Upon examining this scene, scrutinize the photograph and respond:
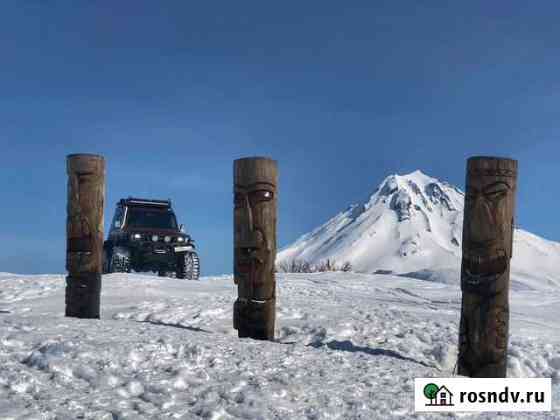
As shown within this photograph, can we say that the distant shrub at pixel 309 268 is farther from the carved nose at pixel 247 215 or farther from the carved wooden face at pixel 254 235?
the carved nose at pixel 247 215

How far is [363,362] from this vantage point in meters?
4.50

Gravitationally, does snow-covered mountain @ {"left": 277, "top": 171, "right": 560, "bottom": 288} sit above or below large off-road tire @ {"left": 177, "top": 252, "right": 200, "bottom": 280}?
above

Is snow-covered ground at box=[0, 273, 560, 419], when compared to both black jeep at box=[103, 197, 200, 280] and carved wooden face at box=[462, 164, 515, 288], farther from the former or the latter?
black jeep at box=[103, 197, 200, 280]

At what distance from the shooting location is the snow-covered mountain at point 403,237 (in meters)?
74.2

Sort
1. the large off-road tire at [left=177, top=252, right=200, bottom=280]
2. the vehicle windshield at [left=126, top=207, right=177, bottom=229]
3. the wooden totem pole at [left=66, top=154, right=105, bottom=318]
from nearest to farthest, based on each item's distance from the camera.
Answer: the wooden totem pole at [left=66, top=154, right=105, bottom=318] → the large off-road tire at [left=177, top=252, right=200, bottom=280] → the vehicle windshield at [left=126, top=207, right=177, bottom=229]

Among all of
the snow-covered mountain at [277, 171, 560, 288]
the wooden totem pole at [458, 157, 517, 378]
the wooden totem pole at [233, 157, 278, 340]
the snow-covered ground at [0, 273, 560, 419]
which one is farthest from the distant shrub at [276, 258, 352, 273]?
the snow-covered mountain at [277, 171, 560, 288]

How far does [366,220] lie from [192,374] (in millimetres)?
103329

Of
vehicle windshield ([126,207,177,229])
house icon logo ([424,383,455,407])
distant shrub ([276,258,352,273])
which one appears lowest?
house icon logo ([424,383,455,407])

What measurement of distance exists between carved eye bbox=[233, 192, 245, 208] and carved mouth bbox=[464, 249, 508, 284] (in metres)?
2.12

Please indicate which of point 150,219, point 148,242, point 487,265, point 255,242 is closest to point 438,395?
point 487,265

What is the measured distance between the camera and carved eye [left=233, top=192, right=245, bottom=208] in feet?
17.9

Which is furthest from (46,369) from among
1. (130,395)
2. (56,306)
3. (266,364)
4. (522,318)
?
(522,318)

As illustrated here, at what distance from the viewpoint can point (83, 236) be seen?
238 inches

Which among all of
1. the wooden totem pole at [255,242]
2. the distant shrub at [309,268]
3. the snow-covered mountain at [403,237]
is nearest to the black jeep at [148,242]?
the distant shrub at [309,268]
